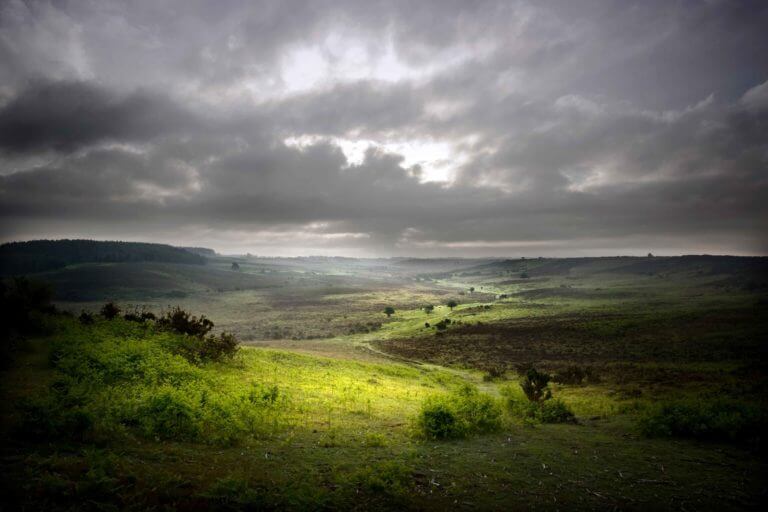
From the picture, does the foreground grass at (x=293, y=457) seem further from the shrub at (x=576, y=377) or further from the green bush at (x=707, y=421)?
the shrub at (x=576, y=377)

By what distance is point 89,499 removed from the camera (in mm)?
6566

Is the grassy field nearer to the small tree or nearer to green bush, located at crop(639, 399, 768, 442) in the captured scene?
green bush, located at crop(639, 399, 768, 442)

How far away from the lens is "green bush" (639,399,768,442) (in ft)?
41.8

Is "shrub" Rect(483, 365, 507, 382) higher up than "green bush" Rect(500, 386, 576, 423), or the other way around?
"green bush" Rect(500, 386, 576, 423)

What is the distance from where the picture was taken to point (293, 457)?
34.9ft

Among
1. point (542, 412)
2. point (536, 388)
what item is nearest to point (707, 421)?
point (542, 412)

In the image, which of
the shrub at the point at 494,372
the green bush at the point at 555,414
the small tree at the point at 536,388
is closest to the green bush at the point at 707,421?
the green bush at the point at 555,414

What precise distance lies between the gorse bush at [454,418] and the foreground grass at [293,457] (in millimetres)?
598

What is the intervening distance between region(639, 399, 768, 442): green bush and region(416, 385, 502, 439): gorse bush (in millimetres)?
5947

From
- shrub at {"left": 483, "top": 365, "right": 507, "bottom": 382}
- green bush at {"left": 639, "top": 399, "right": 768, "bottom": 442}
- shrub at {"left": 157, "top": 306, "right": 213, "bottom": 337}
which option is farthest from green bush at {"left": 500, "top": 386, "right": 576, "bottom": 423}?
shrub at {"left": 157, "top": 306, "right": 213, "bottom": 337}

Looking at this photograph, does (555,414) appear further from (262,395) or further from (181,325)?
(181,325)

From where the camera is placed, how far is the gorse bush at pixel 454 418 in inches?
531

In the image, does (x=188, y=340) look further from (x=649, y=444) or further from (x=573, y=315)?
(x=573, y=315)

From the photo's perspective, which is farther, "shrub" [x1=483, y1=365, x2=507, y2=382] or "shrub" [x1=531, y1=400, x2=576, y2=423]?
"shrub" [x1=483, y1=365, x2=507, y2=382]
